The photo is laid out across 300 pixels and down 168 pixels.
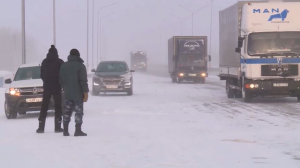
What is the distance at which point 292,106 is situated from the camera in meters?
22.6

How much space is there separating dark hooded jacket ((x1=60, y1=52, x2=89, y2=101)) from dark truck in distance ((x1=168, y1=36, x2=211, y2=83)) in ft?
106

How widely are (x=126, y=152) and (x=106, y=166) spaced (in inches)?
58.6

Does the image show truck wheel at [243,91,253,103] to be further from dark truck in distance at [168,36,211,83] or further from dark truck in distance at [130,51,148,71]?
dark truck in distance at [130,51,148,71]

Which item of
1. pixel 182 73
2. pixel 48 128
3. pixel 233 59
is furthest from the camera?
pixel 182 73

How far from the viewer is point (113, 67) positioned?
32281 millimetres

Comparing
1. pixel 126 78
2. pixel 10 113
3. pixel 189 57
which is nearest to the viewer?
pixel 10 113

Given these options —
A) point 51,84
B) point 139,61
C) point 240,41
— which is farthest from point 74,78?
point 139,61

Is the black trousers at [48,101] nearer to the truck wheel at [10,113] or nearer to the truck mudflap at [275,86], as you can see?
the truck wheel at [10,113]

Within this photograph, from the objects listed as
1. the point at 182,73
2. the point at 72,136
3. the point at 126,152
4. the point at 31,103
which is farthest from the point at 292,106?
the point at 182,73

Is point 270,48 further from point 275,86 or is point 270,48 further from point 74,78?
point 74,78

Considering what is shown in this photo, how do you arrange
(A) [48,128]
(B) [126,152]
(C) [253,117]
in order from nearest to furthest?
1. (B) [126,152]
2. (A) [48,128]
3. (C) [253,117]

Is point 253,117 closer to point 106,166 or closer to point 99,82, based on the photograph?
point 106,166

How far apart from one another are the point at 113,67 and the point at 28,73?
12.6 m

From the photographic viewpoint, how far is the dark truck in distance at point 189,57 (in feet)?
Result: 150
